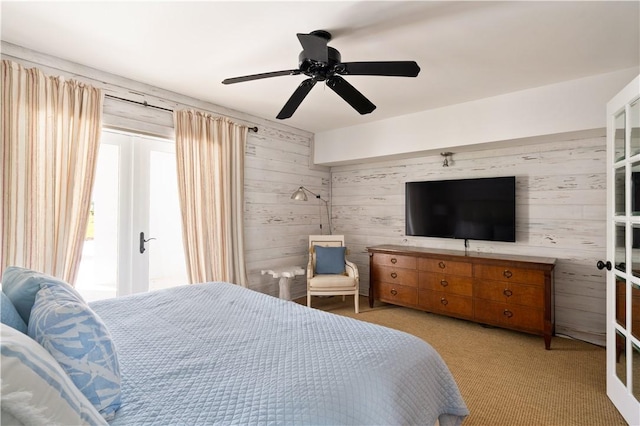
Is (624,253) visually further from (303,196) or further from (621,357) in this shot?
(303,196)

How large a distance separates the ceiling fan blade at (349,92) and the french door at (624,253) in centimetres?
161

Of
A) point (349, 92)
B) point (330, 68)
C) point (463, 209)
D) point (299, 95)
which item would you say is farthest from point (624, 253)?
point (299, 95)

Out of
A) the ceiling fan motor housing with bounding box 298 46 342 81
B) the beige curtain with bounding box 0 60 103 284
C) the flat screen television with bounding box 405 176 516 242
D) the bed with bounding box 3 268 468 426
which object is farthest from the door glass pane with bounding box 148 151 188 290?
the flat screen television with bounding box 405 176 516 242

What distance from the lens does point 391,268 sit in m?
4.12

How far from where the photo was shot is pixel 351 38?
2314 millimetres

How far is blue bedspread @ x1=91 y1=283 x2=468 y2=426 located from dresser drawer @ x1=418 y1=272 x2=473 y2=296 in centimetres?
215

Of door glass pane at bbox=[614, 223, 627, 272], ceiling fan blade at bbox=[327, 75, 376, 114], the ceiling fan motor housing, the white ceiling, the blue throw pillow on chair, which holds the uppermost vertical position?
the white ceiling

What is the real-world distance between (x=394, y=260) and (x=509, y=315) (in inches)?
53.1

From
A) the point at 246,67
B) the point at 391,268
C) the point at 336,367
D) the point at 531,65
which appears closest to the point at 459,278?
the point at 391,268

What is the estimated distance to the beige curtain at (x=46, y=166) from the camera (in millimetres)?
2363

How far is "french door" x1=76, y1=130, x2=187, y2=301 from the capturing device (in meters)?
2.98

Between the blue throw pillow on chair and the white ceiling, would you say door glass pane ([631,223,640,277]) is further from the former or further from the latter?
the blue throw pillow on chair

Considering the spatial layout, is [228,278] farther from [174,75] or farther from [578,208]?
[578,208]

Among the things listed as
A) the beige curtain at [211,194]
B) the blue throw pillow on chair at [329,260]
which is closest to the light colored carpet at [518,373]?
the blue throw pillow on chair at [329,260]
